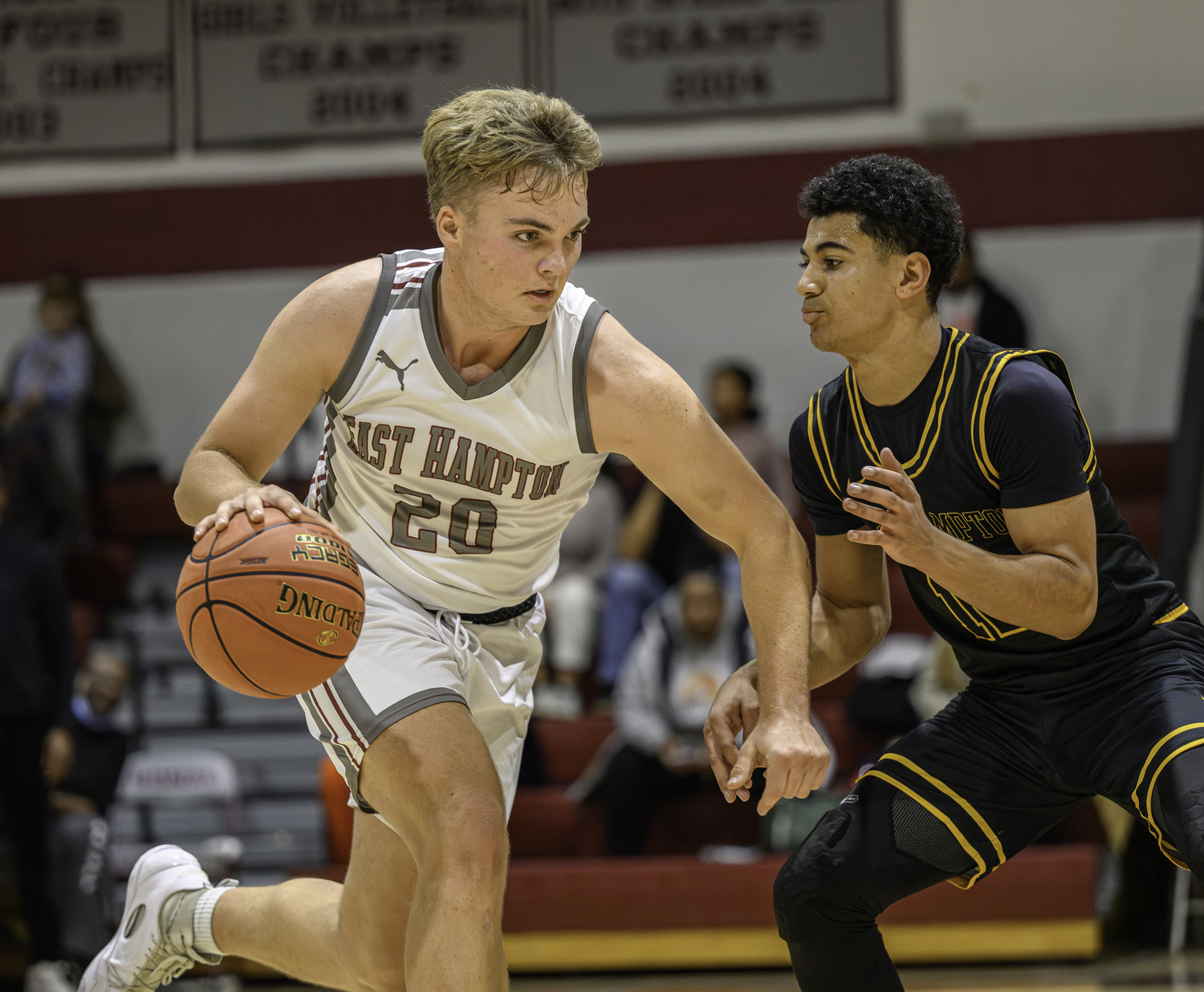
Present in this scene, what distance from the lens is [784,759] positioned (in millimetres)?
2770

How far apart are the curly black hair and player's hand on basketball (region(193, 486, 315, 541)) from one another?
126 cm

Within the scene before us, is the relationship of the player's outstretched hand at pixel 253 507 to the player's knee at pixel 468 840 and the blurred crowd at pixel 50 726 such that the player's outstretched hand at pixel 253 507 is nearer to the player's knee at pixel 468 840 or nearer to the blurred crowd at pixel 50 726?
the player's knee at pixel 468 840

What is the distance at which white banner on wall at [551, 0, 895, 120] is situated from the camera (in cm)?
866

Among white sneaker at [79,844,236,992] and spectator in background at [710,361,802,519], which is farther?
spectator in background at [710,361,802,519]

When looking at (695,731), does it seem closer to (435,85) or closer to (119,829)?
(119,829)

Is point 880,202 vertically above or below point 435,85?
below

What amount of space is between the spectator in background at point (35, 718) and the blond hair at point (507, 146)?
12.0 ft

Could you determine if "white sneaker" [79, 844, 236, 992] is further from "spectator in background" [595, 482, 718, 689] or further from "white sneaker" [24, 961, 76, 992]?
"spectator in background" [595, 482, 718, 689]

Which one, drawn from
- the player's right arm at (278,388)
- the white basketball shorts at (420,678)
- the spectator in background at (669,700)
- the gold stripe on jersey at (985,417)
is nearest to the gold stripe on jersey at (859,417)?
the gold stripe on jersey at (985,417)

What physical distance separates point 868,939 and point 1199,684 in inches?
33.8

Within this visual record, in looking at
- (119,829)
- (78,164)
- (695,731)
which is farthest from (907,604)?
(78,164)

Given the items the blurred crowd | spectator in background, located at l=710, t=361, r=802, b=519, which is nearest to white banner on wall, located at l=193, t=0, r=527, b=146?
spectator in background, located at l=710, t=361, r=802, b=519

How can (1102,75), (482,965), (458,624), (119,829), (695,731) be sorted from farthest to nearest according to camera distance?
(1102,75), (119,829), (695,731), (458,624), (482,965)

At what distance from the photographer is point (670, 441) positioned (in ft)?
9.89
